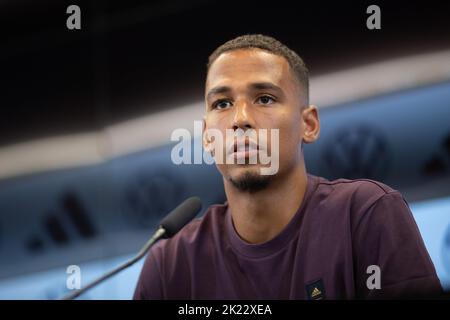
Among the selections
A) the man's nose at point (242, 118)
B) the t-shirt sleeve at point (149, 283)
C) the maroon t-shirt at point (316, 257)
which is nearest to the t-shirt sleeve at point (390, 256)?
the maroon t-shirt at point (316, 257)

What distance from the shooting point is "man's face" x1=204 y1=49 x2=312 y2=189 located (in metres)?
1.22

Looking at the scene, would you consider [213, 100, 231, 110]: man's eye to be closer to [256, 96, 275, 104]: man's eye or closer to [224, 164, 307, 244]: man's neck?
[256, 96, 275, 104]: man's eye

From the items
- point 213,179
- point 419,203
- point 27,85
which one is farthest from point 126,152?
point 419,203

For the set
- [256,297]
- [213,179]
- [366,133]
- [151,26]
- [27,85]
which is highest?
[151,26]

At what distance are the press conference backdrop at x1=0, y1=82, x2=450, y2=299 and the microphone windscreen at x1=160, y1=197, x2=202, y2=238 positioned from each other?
0.27 meters

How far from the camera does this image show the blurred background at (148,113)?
4.45 feet

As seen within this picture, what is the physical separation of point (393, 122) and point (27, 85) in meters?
0.97

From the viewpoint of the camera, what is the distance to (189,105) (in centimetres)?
146

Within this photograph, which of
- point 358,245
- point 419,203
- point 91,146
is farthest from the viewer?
point 91,146

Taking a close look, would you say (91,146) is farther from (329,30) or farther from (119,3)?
(329,30)

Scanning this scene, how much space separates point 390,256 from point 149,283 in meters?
0.52

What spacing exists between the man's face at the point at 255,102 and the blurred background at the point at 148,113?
139mm

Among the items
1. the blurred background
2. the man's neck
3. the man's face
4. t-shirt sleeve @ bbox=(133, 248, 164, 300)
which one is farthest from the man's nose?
t-shirt sleeve @ bbox=(133, 248, 164, 300)

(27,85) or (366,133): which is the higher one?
(27,85)
